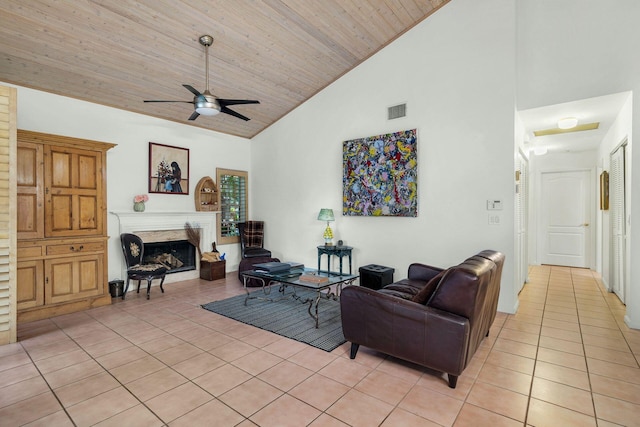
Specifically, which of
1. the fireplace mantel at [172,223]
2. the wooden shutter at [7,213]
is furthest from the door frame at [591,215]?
the wooden shutter at [7,213]

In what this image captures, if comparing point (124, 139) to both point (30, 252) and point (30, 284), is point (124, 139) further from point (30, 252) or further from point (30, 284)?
point (30, 284)

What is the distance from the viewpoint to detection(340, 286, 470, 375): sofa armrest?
227 cm

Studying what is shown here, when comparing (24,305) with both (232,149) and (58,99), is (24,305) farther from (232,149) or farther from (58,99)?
(232,149)

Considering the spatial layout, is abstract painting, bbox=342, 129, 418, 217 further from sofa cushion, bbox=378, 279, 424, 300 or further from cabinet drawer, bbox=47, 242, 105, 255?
cabinet drawer, bbox=47, 242, 105, 255

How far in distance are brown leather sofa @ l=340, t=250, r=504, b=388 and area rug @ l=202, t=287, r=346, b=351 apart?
560 mm

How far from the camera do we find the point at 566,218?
284 inches

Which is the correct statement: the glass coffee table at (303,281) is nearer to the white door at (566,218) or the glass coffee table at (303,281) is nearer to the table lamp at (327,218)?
the table lamp at (327,218)

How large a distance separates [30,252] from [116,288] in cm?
126

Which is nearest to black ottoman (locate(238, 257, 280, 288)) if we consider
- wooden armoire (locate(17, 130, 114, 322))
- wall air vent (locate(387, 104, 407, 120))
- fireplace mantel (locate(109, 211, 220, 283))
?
fireplace mantel (locate(109, 211, 220, 283))

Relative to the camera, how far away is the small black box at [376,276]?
446 centimetres

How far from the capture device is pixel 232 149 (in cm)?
676

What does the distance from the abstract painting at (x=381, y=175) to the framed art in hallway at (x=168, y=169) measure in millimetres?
2986

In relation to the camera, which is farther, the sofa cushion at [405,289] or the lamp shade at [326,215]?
→ the lamp shade at [326,215]

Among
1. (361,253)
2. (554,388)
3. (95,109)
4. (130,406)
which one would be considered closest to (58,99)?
(95,109)
